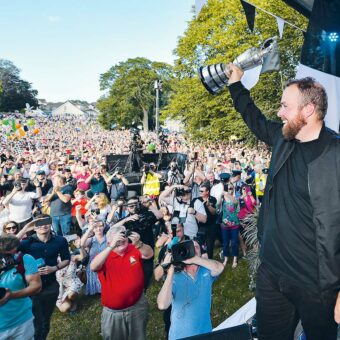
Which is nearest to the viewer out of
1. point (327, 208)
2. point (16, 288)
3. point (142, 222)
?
point (327, 208)

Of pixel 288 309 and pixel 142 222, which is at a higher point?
pixel 288 309

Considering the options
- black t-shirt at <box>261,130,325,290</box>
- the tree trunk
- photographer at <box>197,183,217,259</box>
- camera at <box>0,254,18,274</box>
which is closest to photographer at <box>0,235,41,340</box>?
camera at <box>0,254,18,274</box>

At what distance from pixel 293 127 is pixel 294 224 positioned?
0.52 meters

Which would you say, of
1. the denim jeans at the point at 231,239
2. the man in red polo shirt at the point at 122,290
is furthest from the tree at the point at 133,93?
the man in red polo shirt at the point at 122,290

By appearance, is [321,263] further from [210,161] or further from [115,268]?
[210,161]

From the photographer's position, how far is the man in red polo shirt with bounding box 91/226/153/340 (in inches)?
146

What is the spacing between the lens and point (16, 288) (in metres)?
3.42

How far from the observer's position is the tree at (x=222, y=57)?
859 inches

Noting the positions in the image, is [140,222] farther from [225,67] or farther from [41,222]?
[225,67]

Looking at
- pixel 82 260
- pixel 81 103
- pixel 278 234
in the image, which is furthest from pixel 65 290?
pixel 81 103

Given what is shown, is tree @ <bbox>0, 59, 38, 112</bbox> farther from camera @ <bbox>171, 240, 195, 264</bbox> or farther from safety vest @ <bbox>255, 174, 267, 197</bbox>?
camera @ <bbox>171, 240, 195, 264</bbox>

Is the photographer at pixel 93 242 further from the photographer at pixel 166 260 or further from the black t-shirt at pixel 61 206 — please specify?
Answer: the black t-shirt at pixel 61 206

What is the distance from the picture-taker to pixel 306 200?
1761 millimetres

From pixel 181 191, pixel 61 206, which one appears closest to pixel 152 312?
pixel 181 191
